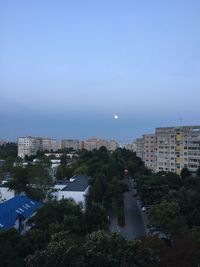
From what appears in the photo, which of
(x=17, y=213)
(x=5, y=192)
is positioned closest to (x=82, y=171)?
(x=5, y=192)

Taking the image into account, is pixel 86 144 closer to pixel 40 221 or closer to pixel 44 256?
pixel 40 221

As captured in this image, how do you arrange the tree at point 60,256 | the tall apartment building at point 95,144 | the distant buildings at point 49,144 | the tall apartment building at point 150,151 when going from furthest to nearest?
the tall apartment building at point 95,144 → the distant buildings at point 49,144 → the tall apartment building at point 150,151 → the tree at point 60,256

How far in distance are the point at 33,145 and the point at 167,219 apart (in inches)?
3203

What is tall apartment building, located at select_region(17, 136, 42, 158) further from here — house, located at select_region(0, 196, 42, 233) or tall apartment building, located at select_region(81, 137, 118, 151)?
house, located at select_region(0, 196, 42, 233)

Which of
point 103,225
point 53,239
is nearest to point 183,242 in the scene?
point 53,239

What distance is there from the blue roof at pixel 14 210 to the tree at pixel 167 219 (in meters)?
6.83

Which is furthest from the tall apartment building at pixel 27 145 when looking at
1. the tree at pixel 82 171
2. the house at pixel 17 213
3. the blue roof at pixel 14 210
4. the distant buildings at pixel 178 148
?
the house at pixel 17 213

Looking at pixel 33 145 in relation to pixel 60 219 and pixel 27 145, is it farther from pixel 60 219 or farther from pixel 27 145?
pixel 60 219

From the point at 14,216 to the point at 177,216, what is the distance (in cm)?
822

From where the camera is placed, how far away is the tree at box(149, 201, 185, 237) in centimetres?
1767

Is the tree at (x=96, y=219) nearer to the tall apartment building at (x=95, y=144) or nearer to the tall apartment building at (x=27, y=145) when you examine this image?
the tall apartment building at (x=27, y=145)

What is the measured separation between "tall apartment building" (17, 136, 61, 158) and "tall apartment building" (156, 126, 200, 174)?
42.7 metres

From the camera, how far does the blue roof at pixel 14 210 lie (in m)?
19.5

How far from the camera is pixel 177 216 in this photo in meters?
18.8
